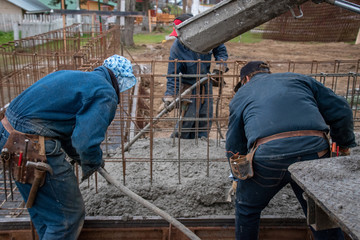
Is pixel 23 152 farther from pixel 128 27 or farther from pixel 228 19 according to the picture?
pixel 128 27

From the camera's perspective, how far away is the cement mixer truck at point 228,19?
Result: 2.73 m

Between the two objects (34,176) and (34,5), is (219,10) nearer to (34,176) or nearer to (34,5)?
(34,176)

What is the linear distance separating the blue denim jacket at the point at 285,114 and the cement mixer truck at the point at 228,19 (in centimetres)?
50

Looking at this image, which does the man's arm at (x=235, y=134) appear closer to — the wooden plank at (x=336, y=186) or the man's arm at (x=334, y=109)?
the man's arm at (x=334, y=109)

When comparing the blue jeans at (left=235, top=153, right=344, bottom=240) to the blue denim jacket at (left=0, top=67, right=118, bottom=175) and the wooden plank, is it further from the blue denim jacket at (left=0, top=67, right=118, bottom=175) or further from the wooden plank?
the blue denim jacket at (left=0, top=67, right=118, bottom=175)

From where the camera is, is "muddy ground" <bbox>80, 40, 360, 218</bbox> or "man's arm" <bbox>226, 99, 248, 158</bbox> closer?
"man's arm" <bbox>226, 99, 248, 158</bbox>

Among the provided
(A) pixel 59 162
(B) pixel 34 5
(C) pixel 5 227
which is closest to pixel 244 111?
(A) pixel 59 162

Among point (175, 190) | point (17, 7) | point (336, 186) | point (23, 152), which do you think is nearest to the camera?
point (336, 186)

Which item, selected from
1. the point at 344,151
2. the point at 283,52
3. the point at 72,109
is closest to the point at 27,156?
the point at 72,109

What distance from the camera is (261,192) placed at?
9.75 feet

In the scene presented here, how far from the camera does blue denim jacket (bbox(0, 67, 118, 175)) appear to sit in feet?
8.79

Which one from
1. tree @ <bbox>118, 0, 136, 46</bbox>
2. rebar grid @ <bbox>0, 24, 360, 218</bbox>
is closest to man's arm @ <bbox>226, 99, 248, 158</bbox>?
rebar grid @ <bbox>0, 24, 360, 218</bbox>

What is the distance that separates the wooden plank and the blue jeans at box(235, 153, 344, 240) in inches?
26.0

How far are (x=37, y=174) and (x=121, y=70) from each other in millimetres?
1084
